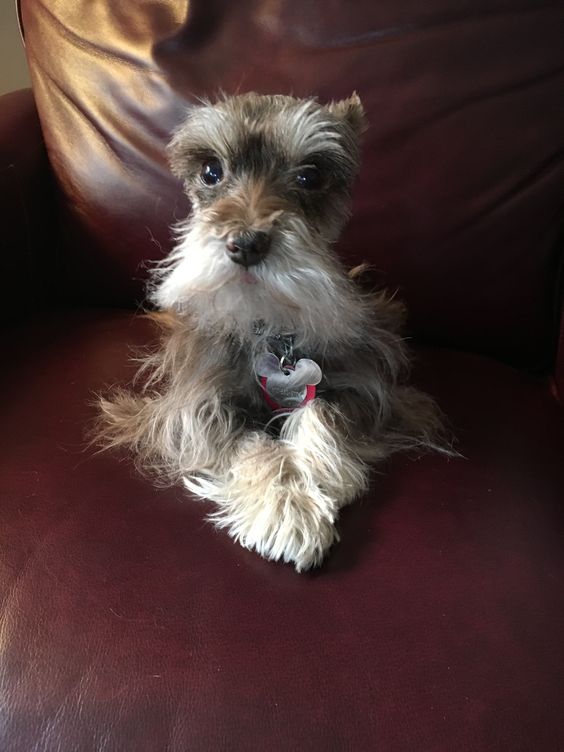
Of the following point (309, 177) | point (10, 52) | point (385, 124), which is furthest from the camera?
point (10, 52)

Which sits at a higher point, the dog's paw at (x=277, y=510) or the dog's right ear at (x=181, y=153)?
the dog's right ear at (x=181, y=153)

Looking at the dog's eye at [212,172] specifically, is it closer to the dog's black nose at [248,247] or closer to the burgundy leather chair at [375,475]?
the dog's black nose at [248,247]

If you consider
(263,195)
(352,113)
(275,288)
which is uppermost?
(352,113)

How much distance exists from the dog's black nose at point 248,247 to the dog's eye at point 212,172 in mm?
258

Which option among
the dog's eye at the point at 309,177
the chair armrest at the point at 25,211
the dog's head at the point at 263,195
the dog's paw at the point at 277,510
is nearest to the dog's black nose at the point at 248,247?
the dog's head at the point at 263,195

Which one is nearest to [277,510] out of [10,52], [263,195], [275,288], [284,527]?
[284,527]

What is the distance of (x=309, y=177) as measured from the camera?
1198 mm

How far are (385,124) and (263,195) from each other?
54cm

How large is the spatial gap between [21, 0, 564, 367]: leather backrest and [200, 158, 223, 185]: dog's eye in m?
0.39

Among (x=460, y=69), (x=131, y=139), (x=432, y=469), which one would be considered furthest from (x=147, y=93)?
(x=432, y=469)

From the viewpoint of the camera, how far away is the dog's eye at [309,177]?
1186 mm

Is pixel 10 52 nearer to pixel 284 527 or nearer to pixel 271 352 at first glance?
pixel 271 352

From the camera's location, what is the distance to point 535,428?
1291mm

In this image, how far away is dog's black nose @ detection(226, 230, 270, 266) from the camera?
1001 mm
